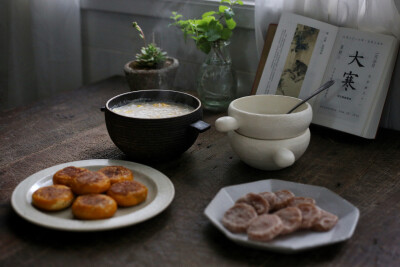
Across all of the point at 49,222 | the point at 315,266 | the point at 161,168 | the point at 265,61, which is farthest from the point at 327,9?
the point at 49,222

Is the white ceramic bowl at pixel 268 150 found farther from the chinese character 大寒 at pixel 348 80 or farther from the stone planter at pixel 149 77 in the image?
the stone planter at pixel 149 77

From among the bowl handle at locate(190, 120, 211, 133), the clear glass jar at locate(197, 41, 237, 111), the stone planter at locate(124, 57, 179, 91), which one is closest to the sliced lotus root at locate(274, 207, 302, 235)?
the bowl handle at locate(190, 120, 211, 133)

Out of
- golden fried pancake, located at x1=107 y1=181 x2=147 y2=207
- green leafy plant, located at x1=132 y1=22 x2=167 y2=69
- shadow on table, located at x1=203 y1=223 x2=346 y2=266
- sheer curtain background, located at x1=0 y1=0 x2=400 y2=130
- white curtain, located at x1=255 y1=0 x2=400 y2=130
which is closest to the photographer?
shadow on table, located at x1=203 y1=223 x2=346 y2=266

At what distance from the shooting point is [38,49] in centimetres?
190

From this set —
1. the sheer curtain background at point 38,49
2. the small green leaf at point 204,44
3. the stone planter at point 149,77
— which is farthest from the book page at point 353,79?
the sheer curtain background at point 38,49

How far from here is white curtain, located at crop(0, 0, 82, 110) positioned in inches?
72.6

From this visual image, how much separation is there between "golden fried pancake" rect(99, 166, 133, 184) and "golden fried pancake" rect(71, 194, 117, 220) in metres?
0.09

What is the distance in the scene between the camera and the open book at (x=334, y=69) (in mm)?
1176

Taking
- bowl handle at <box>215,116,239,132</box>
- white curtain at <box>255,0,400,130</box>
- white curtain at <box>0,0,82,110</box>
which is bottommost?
white curtain at <box>0,0,82,110</box>

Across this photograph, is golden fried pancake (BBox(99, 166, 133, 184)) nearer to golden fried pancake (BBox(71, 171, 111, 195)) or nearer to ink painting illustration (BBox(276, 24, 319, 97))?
golden fried pancake (BBox(71, 171, 111, 195))

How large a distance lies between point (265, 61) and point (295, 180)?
466 millimetres

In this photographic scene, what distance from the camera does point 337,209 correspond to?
83cm

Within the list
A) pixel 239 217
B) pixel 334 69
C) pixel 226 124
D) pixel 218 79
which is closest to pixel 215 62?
pixel 218 79

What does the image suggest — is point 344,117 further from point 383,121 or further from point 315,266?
point 315,266
